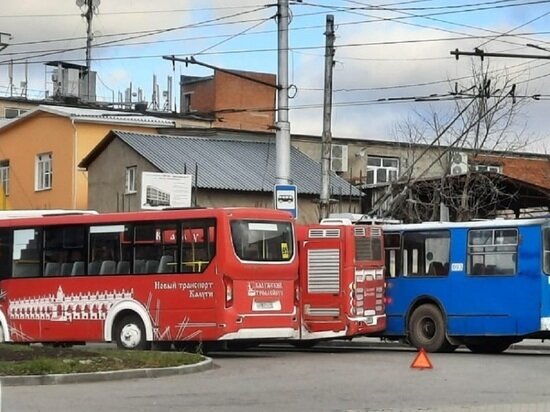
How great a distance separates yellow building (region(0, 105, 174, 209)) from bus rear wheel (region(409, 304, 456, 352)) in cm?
2683

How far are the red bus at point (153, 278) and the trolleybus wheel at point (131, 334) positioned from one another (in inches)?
0.8

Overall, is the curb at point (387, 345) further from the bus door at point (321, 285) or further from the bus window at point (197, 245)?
the bus window at point (197, 245)

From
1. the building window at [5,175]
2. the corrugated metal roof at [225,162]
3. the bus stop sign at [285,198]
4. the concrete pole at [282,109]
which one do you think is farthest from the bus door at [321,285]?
the building window at [5,175]

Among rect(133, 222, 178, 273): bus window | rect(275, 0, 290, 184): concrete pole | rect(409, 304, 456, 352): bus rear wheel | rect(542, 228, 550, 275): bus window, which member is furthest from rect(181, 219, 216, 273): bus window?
rect(542, 228, 550, 275): bus window

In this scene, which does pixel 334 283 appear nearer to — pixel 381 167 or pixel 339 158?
pixel 339 158

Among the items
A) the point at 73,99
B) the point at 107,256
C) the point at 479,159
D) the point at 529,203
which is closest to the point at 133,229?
the point at 107,256

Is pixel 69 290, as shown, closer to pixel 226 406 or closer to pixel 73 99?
pixel 226 406

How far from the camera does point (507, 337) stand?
22203 mm

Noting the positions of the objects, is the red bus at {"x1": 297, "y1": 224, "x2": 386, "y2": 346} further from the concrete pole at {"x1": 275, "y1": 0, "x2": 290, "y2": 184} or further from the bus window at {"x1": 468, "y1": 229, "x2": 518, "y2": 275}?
the concrete pole at {"x1": 275, "y1": 0, "x2": 290, "y2": 184}

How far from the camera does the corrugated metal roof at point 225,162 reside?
4112 centimetres

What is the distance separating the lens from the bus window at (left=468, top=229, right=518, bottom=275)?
2173 centimetres

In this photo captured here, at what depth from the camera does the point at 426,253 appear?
23.1 m

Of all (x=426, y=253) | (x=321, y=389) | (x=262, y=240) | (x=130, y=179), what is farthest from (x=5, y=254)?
(x=130, y=179)

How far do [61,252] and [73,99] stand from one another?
37644mm
